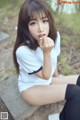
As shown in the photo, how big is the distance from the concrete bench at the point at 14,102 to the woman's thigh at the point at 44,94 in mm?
160

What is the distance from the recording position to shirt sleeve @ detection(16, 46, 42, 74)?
6.83ft

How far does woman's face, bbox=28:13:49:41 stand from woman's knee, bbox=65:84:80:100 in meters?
0.47

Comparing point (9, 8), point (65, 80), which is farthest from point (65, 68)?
point (9, 8)

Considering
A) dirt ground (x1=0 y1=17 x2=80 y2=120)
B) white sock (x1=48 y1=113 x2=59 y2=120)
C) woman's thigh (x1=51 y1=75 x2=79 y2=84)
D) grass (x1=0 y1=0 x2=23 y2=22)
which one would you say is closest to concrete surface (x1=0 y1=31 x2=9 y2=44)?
dirt ground (x1=0 y1=17 x2=80 y2=120)

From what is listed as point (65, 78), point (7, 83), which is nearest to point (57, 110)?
point (65, 78)

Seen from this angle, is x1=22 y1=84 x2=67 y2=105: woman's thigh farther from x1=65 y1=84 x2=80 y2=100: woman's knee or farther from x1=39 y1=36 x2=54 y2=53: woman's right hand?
x1=39 y1=36 x2=54 y2=53: woman's right hand

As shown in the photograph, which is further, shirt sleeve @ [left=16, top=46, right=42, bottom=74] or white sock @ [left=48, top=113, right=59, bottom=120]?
white sock @ [left=48, top=113, right=59, bottom=120]

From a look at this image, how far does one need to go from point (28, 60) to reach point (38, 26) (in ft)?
0.81

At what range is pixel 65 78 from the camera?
2471 mm

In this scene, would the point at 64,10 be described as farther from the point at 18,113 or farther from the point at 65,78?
the point at 18,113

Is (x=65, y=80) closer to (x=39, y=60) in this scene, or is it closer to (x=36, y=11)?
(x=39, y=60)

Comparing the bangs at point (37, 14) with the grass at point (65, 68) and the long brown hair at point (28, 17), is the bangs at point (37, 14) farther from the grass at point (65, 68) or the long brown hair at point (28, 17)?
the grass at point (65, 68)

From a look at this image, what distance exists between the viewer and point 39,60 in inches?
84.0

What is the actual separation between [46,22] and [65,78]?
59cm
